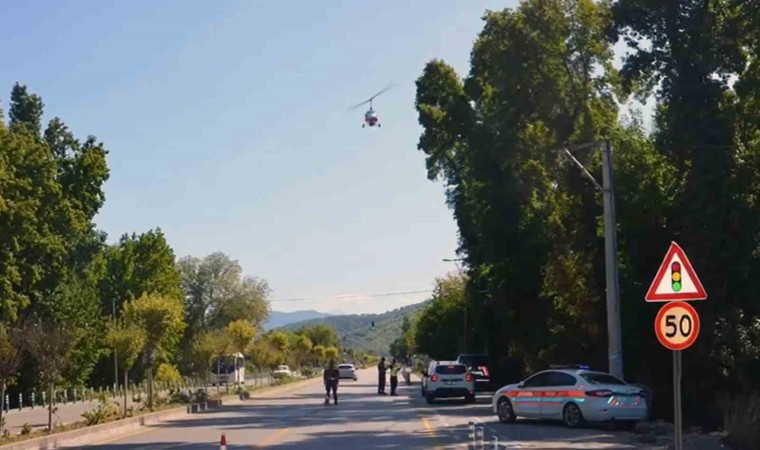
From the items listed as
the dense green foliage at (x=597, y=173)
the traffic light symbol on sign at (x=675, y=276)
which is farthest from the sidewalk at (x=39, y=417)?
the traffic light symbol on sign at (x=675, y=276)

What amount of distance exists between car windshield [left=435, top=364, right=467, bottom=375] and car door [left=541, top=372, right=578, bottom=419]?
49.8ft

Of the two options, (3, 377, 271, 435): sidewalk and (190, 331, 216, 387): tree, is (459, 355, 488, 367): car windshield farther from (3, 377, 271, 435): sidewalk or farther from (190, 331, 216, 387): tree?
(3, 377, 271, 435): sidewalk

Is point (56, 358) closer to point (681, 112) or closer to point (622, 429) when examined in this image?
point (622, 429)

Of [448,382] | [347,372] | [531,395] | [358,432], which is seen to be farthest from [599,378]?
[347,372]

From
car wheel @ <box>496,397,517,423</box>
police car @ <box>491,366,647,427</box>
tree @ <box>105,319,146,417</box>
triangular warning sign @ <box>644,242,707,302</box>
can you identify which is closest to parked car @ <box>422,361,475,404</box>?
tree @ <box>105,319,146,417</box>

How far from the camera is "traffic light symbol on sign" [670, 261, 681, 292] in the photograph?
46.2 ft

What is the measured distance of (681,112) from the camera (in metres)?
32.1

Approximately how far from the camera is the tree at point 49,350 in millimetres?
28750

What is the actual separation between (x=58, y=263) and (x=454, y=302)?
38.3 metres

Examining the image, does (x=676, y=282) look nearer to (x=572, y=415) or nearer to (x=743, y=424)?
(x=743, y=424)

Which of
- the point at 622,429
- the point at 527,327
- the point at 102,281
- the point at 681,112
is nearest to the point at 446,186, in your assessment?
the point at 527,327

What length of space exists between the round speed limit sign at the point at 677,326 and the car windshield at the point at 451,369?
102ft

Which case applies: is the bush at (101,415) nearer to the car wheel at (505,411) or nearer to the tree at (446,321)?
the car wheel at (505,411)

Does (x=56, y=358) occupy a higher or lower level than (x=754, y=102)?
lower
